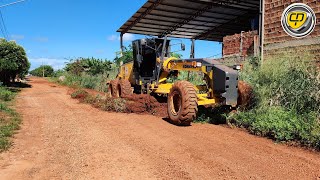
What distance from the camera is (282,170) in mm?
4695

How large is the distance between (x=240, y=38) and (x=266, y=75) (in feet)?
21.1

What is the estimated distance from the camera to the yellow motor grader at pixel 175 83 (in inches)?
302

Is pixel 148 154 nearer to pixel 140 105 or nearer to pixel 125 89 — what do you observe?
pixel 140 105

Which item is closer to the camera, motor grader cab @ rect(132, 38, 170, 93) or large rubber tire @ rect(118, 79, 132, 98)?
motor grader cab @ rect(132, 38, 170, 93)

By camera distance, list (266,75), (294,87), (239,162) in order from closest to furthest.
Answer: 1. (239,162)
2. (294,87)
3. (266,75)

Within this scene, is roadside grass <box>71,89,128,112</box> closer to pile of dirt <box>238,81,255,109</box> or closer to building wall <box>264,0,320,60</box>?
pile of dirt <box>238,81,255,109</box>

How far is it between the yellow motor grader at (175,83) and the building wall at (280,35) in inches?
140

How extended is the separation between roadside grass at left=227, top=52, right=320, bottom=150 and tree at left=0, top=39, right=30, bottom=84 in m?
15.7

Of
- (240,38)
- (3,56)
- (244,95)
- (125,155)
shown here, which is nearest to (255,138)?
(244,95)

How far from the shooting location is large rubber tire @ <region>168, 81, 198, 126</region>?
7.64 meters

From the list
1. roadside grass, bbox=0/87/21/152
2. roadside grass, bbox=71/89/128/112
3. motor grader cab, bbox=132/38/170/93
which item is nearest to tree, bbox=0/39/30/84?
roadside grass, bbox=71/89/128/112

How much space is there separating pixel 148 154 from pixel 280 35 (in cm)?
783

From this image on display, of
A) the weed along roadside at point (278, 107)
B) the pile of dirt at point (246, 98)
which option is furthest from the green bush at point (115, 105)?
the pile of dirt at point (246, 98)

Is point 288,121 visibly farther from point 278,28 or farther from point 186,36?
point 186,36
